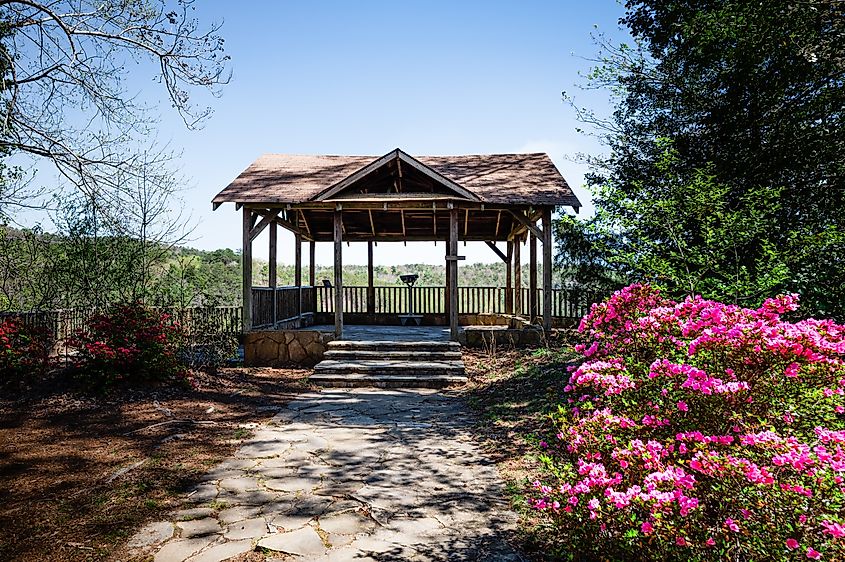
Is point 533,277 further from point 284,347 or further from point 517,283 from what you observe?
point 284,347

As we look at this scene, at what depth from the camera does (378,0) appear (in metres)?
9.70

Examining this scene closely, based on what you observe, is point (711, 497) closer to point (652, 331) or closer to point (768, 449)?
point (768, 449)

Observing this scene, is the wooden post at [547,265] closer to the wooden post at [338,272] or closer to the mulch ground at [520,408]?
the mulch ground at [520,408]

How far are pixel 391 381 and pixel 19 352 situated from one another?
5808 millimetres

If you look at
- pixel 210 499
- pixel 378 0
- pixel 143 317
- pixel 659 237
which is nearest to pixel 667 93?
pixel 659 237

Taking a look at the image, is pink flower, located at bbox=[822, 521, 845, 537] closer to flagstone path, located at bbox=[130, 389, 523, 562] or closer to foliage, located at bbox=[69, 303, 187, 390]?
flagstone path, located at bbox=[130, 389, 523, 562]

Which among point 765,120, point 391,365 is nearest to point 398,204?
point 391,365

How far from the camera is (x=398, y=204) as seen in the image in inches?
478

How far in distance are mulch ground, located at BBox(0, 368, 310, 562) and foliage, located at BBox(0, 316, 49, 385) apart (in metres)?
0.33

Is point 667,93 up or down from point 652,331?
up

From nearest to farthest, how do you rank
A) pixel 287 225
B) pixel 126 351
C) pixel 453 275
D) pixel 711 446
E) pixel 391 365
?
pixel 711 446 < pixel 126 351 < pixel 391 365 < pixel 453 275 < pixel 287 225

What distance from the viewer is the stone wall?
1160 cm

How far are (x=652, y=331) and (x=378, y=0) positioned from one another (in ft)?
26.7

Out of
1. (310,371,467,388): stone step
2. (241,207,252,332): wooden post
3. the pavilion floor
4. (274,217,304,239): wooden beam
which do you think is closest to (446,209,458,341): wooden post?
the pavilion floor
